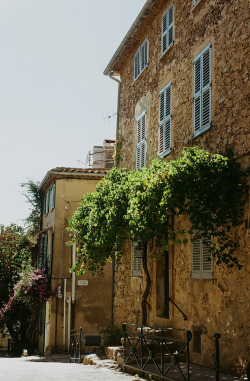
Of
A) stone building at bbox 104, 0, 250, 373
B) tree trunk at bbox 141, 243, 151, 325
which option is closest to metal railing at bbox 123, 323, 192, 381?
stone building at bbox 104, 0, 250, 373

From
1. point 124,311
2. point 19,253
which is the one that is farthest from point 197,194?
point 19,253

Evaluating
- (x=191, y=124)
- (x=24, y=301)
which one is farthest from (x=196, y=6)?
(x=24, y=301)

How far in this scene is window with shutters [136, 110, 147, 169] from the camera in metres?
13.7

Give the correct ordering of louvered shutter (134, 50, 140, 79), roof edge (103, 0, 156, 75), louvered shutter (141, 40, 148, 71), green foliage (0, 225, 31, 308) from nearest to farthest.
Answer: roof edge (103, 0, 156, 75)
louvered shutter (141, 40, 148, 71)
louvered shutter (134, 50, 140, 79)
green foliage (0, 225, 31, 308)

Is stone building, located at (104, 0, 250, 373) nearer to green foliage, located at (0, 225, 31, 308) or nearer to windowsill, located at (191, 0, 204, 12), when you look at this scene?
windowsill, located at (191, 0, 204, 12)

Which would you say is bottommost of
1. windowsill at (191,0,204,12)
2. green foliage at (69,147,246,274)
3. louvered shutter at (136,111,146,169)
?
green foliage at (69,147,246,274)

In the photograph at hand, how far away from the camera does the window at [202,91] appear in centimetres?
986

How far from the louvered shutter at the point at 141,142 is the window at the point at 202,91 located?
136 inches

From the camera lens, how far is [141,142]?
1389cm

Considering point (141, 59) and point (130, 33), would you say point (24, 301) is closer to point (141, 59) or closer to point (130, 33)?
point (141, 59)

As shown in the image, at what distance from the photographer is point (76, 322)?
65.2ft

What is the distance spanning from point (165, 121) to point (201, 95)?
2066mm

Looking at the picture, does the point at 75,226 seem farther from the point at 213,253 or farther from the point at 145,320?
the point at 213,253

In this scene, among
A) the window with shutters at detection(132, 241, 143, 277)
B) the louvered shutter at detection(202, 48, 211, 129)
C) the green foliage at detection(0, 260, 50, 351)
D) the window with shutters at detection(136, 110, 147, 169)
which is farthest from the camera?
the green foliage at detection(0, 260, 50, 351)
